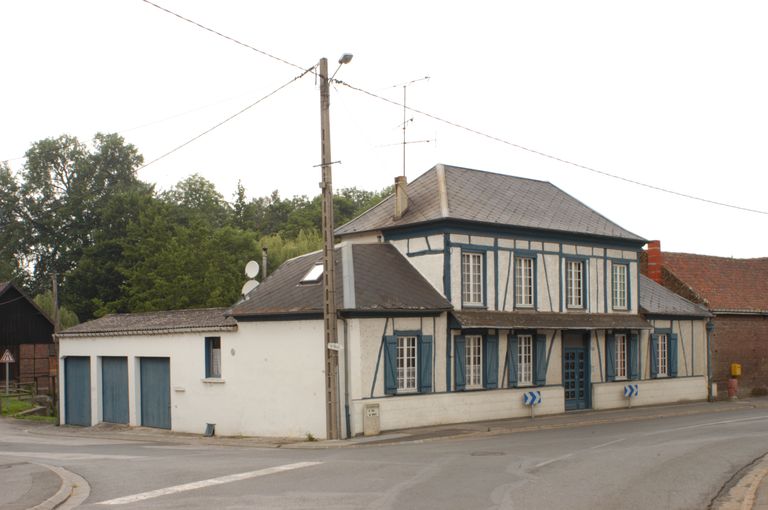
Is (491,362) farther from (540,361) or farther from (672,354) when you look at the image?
(672,354)

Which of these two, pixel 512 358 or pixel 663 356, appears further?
pixel 663 356

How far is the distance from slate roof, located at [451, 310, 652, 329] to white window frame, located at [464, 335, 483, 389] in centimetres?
71

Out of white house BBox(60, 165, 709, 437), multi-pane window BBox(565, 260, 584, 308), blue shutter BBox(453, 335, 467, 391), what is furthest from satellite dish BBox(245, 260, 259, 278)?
multi-pane window BBox(565, 260, 584, 308)

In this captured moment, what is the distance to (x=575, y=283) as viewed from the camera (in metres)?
30.6

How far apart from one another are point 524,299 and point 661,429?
22.7ft

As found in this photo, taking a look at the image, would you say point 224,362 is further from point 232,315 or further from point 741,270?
point 741,270

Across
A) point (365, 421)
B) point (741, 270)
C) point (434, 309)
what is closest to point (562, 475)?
point (365, 421)

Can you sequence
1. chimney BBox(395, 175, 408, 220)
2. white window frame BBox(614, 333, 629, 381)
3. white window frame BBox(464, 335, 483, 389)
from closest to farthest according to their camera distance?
1. white window frame BBox(464, 335, 483, 389)
2. chimney BBox(395, 175, 408, 220)
3. white window frame BBox(614, 333, 629, 381)

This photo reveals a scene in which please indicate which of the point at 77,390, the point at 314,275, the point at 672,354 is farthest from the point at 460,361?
the point at 77,390

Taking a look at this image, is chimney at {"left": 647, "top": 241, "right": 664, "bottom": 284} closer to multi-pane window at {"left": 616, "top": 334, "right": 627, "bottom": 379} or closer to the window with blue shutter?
the window with blue shutter

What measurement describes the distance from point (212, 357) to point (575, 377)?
11834mm

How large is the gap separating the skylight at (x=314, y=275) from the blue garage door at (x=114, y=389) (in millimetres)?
8399

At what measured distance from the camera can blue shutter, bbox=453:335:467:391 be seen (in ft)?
85.1

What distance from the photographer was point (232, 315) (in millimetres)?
25422
